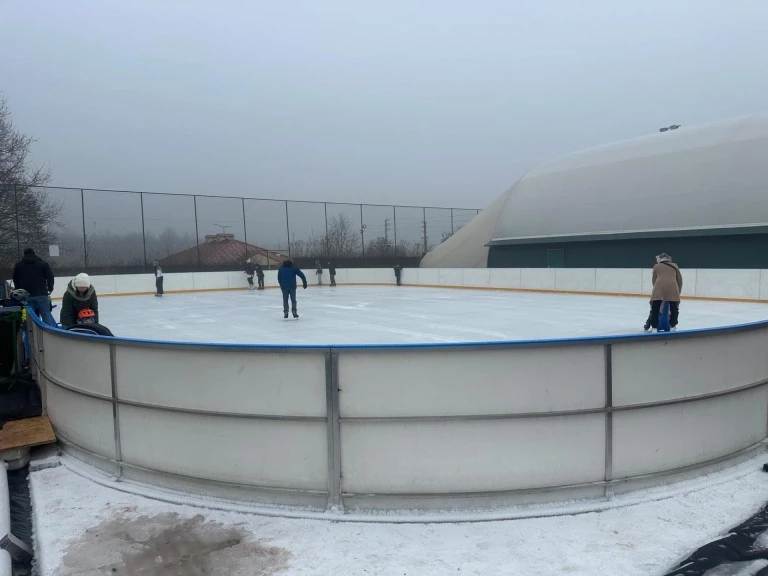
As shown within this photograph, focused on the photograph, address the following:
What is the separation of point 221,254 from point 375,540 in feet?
95.4

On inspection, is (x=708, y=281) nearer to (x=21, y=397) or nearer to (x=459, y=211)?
(x=21, y=397)

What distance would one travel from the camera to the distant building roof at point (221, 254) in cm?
2959

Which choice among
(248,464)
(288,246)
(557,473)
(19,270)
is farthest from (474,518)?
(288,246)

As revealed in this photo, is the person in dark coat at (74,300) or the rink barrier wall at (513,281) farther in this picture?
the rink barrier wall at (513,281)

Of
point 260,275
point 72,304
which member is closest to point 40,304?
point 72,304

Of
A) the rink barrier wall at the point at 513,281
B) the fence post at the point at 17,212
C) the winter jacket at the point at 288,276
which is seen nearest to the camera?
the winter jacket at the point at 288,276

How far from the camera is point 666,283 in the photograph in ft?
33.7

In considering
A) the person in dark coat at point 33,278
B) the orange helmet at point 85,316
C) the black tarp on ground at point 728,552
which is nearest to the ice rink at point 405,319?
the person in dark coat at point 33,278

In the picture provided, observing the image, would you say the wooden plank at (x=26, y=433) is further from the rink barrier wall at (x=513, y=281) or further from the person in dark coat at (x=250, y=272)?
the person in dark coat at (x=250, y=272)

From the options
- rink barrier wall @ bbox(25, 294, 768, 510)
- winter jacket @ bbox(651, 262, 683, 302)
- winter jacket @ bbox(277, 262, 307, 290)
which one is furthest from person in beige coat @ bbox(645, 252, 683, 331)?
winter jacket @ bbox(277, 262, 307, 290)

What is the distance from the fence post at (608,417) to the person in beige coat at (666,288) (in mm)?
7281

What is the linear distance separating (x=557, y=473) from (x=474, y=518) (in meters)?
0.64

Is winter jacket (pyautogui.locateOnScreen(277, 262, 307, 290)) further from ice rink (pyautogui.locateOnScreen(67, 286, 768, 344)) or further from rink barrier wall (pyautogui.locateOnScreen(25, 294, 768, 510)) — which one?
rink barrier wall (pyautogui.locateOnScreen(25, 294, 768, 510))

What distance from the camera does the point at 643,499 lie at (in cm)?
380
